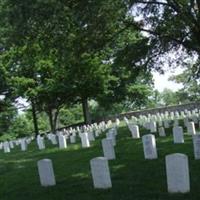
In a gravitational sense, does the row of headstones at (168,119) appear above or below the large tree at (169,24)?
below

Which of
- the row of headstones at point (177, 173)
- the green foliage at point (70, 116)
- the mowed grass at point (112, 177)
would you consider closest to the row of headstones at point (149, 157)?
the row of headstones at point (177, 173)

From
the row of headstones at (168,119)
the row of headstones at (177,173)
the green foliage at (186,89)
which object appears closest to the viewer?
the row of headstones at (177,173)

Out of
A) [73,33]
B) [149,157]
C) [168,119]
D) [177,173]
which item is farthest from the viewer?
[168,119]

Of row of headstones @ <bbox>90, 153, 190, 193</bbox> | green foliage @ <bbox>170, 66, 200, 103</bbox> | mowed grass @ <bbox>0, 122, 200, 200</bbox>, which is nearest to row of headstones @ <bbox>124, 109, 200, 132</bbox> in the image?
mowed grass @ <bbox>0, 122, 200, 200</bbox>

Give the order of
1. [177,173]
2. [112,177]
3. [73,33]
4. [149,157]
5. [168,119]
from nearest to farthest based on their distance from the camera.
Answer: [177,173]
[112,177]
[149,157]
[73,33]
[168,119]

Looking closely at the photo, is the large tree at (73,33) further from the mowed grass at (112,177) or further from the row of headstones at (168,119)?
the mowed grass at (112,177)

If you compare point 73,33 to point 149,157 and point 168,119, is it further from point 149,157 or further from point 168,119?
point 149,157

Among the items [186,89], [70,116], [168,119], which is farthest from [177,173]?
[70,116]

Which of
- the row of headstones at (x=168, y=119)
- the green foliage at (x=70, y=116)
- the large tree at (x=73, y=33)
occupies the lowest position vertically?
the row of headstones at (x=168, y=119)

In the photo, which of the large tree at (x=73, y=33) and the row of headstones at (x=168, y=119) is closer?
the large tree at (x=73, y=33)

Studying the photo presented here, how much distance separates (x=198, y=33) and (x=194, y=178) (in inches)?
542

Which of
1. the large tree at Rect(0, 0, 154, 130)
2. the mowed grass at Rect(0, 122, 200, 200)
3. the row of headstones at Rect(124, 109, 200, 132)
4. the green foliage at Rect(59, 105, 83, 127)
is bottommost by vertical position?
the mowed grass at Rect(0, 122, 200, 200)

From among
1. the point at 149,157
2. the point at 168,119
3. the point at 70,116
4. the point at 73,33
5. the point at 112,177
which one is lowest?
the point at 112,177

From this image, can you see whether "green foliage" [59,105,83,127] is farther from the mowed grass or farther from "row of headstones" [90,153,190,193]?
"row of headstones" [90,153,190,193]
